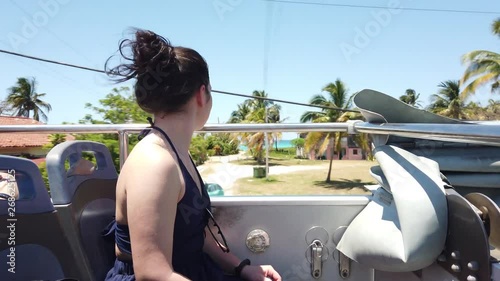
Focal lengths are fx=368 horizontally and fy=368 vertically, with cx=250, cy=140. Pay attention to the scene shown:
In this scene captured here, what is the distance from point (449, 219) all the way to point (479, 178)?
34 cm

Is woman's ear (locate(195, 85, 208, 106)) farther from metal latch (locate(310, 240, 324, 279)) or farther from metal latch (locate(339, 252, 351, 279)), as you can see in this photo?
metal latch (locate(339, 252, 351, 279))

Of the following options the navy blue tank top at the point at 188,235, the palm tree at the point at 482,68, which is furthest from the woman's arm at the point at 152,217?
the palm tree at the point at 482,68

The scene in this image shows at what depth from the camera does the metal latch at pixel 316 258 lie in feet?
5.83

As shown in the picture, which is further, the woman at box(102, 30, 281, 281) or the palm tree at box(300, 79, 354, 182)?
the palm tree at box(300, 79, 354, 182)

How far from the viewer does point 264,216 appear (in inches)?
70.5

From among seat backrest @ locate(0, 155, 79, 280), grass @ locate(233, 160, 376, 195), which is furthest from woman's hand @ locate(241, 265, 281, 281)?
grass @ locate(233, 160, 376, 195)

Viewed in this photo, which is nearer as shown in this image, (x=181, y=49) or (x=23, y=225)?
(x=181, y=49)

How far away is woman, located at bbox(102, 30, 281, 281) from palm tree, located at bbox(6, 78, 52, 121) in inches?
1909

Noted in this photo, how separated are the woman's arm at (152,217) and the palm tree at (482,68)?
85.5 feet

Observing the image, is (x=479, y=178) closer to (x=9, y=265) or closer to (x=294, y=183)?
(x=9, y=265)

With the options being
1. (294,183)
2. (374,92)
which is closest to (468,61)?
(294,183)

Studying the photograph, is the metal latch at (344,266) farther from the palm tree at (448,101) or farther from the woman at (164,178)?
the palm tree at (448,101)

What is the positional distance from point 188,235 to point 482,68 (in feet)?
85.5

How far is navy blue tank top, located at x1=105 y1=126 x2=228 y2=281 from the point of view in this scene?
116cm
